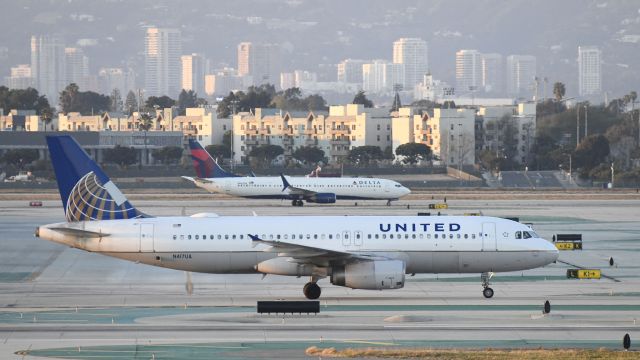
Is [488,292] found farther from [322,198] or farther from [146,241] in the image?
[322,198]

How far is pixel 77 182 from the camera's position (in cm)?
4500

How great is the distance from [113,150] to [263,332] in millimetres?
142767

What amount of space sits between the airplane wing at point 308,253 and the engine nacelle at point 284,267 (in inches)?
8.6

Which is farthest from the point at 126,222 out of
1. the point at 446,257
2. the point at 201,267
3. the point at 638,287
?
the point at 638,287

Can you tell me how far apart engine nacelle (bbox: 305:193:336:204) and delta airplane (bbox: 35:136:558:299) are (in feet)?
195

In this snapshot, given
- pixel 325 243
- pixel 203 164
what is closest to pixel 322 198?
pixel 203 164

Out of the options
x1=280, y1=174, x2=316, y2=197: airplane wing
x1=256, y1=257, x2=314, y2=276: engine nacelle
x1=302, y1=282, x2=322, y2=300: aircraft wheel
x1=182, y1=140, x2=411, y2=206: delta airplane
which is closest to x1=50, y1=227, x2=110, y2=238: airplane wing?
x1=256, y1=257, x2=314, y2=276: engine nacelle

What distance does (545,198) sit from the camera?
380ft

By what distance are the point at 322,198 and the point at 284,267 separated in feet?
199

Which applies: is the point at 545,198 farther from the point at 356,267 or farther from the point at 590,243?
the point at 356,267

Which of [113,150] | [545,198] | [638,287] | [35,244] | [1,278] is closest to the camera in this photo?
[638,287]

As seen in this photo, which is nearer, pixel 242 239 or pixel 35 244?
pixel 242 239

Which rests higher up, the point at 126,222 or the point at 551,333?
the point at 126,222

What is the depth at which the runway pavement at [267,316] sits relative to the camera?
3566 centimetres
